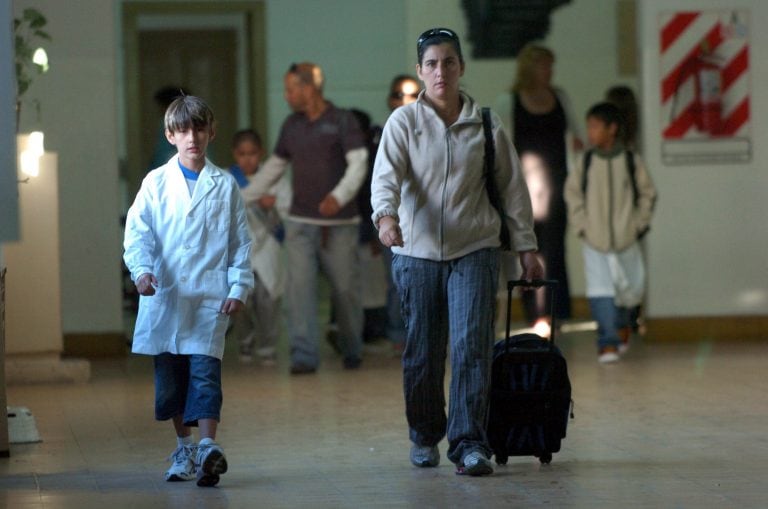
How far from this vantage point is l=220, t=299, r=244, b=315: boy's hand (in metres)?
6.25

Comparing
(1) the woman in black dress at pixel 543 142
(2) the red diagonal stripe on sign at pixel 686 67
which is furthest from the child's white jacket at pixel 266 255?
(2) the red diagonal stripe on sign at pixel 686 67

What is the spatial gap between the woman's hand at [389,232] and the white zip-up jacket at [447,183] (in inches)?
9.5

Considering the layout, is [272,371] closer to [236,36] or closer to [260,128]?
[260,128]

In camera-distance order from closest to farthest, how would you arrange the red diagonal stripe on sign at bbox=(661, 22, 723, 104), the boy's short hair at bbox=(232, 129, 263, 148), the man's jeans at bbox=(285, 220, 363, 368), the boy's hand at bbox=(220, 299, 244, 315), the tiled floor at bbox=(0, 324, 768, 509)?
the tiled floor at bbox=(0, 324, 768, 509)
the boy's hand at bbox=(220, 299, 244, 315)
the man's jeans at bbox=(285, 220, 363, 368)
the red diagonal stripe on sign at bbox=(661, 22, 723, 104)
the boy's short hair at bbox=(232, 129, 263, 148)

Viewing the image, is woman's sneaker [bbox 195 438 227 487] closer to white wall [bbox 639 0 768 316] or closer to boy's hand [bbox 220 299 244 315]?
boy's hand [bbox 220 299 244 315]

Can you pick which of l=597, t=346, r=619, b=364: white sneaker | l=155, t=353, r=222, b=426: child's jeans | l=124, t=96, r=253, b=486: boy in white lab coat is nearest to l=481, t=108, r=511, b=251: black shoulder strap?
l=124, t=96, r=253, b=486: boy in white lab coat

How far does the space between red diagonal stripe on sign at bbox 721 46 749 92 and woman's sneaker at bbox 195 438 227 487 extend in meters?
6.53

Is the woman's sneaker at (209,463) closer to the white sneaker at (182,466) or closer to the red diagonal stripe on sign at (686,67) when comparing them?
the white sneaker at (182,466)

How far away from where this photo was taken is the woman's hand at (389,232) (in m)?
6.10

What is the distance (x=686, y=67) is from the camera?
37.9 ft

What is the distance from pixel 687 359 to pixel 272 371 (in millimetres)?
2716

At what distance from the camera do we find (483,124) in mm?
6539

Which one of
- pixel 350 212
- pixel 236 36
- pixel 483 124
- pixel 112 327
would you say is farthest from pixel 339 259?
pixel 236 36

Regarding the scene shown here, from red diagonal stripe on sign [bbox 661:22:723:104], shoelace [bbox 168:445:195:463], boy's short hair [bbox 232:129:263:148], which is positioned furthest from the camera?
boy's short hair [bbox 232:129:263:148]
